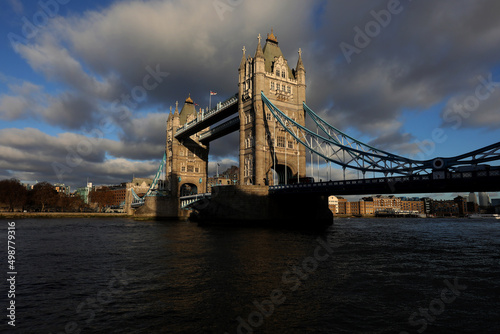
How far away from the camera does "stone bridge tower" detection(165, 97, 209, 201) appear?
87750 millimetres

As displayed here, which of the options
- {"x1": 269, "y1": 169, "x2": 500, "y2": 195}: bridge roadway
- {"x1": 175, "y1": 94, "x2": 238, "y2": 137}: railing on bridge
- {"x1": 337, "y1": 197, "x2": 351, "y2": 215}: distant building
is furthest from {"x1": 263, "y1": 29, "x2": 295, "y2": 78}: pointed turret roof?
{"x1": 337, "y1": 197, "x2": 351, "y2": 215}: distant building

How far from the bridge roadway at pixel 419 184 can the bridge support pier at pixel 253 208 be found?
6.85 m

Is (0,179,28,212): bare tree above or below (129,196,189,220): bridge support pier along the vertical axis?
above

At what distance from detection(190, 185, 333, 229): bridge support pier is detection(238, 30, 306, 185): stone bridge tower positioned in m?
4.84

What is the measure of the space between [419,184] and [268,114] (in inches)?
1177

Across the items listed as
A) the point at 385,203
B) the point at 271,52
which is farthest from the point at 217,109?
the point at 385,203

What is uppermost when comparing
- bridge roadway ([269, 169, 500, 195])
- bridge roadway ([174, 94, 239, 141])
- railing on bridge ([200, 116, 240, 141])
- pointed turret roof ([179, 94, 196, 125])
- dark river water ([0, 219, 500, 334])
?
pointed turret roof ([179, 94, 196, 125])

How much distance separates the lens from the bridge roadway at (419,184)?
29.9m

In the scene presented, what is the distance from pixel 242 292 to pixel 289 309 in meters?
2.36

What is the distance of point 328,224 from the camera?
5694cm

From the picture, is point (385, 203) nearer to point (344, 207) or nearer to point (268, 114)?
point (344, 207)

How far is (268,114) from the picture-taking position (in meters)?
56.5

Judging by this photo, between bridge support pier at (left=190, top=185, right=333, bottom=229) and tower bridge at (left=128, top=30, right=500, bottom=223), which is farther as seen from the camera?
bridge support pier at (left=190, top=185, right=333, bottom=229)

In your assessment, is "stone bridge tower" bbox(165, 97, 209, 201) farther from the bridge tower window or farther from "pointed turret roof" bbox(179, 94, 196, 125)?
the bridge tower window
